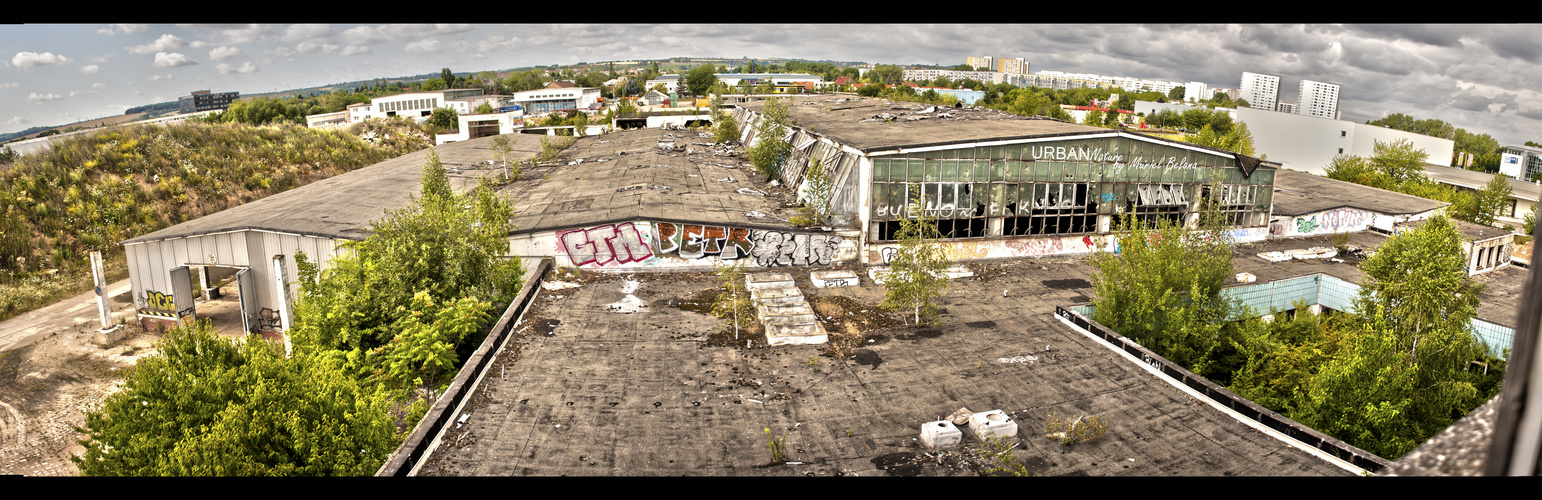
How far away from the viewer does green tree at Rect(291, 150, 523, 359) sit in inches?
728

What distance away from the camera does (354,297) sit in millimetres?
18750

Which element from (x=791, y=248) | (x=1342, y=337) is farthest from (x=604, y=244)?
(x=1342, y=337)

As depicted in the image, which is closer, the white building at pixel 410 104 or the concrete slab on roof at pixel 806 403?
the concrete slab on roof at pixel 806 403

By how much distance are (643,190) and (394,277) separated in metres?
12.7

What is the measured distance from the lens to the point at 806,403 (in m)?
14.7

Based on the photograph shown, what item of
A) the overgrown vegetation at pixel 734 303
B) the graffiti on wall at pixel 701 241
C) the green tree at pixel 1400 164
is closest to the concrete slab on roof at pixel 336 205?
the graffiti on wall at pixel 701 241

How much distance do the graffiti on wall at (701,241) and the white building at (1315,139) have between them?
63.0 meters

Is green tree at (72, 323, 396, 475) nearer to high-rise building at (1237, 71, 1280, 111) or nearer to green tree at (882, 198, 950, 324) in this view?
green tree at (882, 198, 950, 324)

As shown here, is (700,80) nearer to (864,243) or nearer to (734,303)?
(864,243)

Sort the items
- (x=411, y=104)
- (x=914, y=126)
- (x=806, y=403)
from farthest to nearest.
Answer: (x=411, y=104) < (x=914, y=126) < (x=806, y=403)

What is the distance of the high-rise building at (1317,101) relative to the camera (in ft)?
221

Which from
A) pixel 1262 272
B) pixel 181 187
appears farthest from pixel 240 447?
pixel 181 187

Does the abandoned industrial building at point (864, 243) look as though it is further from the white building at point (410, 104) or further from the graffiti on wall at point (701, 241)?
the white building at point (410, 104)

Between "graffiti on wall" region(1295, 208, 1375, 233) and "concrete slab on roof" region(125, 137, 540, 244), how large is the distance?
34047 millimetres
